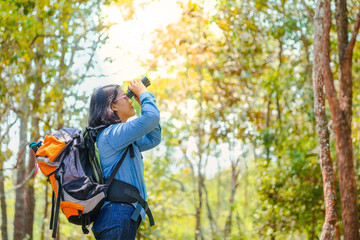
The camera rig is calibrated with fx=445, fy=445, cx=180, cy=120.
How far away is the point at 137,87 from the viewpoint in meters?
2.53

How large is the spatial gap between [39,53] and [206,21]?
4121 mm

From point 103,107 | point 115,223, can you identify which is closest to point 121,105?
point 103,107

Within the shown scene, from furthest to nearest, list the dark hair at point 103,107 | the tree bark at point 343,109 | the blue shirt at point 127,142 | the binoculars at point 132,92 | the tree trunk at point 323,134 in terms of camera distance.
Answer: the tree bark at point 343,109
the tree trunk at point 323,134
the binoculars at point 132,92
the dark hair at point 103,107
the blue shirt at point 127,142

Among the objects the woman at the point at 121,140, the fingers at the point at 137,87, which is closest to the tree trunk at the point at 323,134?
the woman at the point at 121,140

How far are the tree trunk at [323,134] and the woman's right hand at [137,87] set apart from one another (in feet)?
7.23

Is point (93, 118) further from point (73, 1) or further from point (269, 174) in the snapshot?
point (269, 174)

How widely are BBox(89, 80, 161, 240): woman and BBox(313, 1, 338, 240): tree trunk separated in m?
2.08

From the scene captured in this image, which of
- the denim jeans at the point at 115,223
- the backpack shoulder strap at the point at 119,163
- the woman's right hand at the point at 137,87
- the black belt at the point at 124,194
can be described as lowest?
the denim jeans at the point at 115,223

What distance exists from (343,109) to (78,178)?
345cm

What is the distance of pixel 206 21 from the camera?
891 cm

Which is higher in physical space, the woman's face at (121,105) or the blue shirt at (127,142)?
the woman's face at (121,105)

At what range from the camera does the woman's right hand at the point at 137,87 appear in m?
2.51

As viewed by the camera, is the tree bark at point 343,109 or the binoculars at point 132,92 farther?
the tree bark at point 343,109

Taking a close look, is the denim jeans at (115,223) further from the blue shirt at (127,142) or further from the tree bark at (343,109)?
the tree bark at (343,109)
